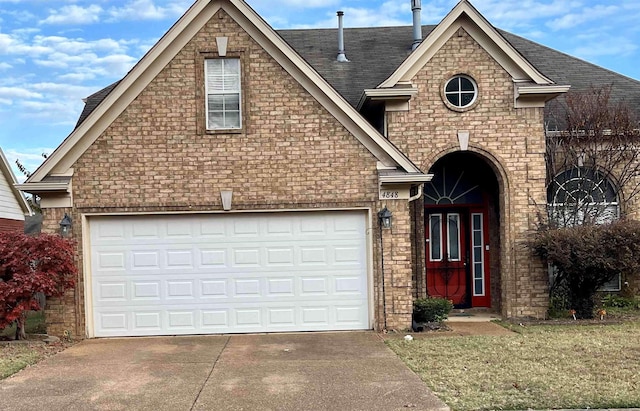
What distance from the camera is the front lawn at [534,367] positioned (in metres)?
6.50

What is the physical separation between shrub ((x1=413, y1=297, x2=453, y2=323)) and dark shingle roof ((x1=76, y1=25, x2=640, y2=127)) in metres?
5.39

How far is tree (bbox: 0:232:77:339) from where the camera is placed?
32.6ft

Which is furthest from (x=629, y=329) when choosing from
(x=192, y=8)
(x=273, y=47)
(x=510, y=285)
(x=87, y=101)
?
(x=87, y=101)

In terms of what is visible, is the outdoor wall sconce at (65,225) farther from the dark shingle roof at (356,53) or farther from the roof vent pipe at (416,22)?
the roof vent pipe at (416,22)

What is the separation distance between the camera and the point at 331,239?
36.9 feet

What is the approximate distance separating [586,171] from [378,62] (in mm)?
5997

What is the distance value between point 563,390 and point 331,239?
5.36 m

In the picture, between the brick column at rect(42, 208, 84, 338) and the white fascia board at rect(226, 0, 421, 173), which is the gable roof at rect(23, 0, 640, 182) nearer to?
the white fascia board at rect(226, 0, 421, 173)

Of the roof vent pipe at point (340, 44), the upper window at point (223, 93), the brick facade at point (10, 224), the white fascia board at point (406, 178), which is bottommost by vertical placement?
the brick facade at point (10, 224)

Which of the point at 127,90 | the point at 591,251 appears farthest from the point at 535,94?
the point at 127,90

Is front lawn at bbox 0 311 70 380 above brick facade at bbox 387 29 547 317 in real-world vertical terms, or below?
below

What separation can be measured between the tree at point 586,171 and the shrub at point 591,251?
0.04 meters

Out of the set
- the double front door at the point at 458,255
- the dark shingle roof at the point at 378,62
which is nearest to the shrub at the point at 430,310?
the double front door at the point at 458,255

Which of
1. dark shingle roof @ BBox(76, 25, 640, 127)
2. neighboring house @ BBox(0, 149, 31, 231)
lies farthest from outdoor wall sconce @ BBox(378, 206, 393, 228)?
neighboring house @ BBox(0, 149, 31, 231)
